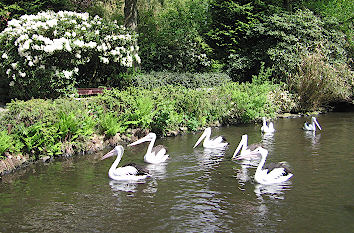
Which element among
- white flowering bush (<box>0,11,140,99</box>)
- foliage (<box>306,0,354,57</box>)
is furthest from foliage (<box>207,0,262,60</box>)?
white flowering bush (<box>0,11,140,99</box>)

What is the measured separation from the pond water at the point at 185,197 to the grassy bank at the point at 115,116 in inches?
27.1

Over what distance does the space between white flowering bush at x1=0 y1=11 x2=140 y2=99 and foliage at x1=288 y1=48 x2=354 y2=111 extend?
32.6 ft

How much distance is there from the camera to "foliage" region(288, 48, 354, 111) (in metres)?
20.8

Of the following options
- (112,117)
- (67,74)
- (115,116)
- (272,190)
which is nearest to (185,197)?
(272,190)

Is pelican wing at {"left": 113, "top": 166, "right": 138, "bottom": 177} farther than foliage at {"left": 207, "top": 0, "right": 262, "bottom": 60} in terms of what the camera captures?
No

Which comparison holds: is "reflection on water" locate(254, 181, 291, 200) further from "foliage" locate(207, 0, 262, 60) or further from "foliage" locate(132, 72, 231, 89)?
"foliage" locate(207, 0, 262, 60)

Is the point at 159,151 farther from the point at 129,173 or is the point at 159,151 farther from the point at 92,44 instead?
the point at 92,44

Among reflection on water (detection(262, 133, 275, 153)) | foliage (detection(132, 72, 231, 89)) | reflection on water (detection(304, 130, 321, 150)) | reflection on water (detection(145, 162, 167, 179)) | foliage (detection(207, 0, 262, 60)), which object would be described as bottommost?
reflection on water (detection(304, 130, 321, 150))

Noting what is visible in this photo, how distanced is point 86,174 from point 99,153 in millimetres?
2343

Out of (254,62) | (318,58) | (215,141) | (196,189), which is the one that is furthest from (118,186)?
(254,62)

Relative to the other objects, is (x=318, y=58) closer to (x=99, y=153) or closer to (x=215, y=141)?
(x=215, y=141)

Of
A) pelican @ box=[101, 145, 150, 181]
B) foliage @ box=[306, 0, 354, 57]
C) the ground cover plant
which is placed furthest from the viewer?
foliage @ box=[306, 0, 354, 57]

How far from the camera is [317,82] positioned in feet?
68.3

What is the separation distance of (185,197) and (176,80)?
12882 mm
